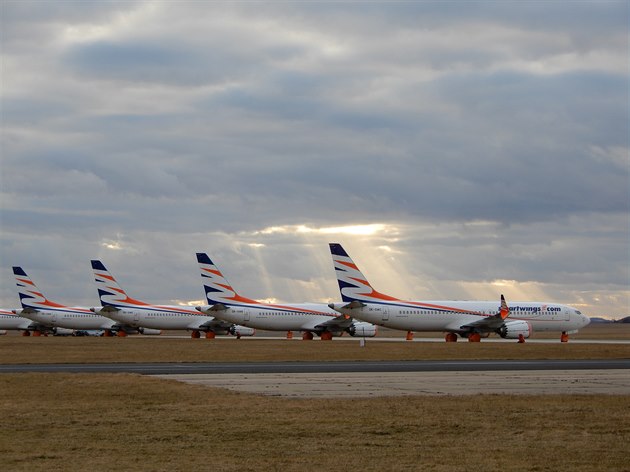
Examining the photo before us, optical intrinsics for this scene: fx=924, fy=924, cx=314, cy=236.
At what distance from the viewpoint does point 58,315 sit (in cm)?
11900

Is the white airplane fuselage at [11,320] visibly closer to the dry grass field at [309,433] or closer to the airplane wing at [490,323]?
the airplane wing at [490,323]

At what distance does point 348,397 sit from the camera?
26.1 meters

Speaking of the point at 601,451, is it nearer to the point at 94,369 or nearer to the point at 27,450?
the point at 27,450

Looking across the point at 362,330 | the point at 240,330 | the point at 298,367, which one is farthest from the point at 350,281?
the point at 298,367

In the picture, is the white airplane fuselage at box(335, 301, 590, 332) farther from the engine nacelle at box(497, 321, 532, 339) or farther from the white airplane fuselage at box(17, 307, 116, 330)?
the white airplane fuselage at box(17, 307, 116, 330)

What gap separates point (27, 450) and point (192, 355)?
134 feet

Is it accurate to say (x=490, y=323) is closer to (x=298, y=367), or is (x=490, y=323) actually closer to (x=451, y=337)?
(x=451, y=337)

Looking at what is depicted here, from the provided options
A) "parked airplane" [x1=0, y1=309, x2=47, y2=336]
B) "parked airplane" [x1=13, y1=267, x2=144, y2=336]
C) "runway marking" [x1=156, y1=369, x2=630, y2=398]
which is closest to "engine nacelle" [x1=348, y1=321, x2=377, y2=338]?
"parked airplane" [x1=13, y1=267, x2=144, y2=336]

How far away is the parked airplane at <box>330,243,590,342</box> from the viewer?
82550 mm

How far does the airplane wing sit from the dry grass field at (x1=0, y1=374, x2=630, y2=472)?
184ft

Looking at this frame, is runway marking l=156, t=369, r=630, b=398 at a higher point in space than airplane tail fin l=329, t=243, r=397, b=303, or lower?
lower

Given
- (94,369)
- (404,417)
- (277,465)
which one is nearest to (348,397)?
(404,417)

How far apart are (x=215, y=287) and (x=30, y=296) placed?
35944mm

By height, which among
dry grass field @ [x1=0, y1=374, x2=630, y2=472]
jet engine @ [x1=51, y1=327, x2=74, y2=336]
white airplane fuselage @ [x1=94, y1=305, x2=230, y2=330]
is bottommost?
dry grass field @ [x1=0, y1=374, x2=630, y2=472]
